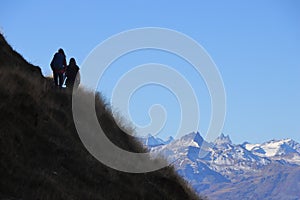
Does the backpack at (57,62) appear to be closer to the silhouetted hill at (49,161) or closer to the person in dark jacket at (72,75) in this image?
the person in dark jacket at (72,75)

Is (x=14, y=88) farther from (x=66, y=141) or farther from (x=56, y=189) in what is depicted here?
(x=56, y=189)

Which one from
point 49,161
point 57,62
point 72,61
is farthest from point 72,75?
point 49,161

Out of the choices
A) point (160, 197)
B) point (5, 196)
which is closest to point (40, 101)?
point (160, 197)

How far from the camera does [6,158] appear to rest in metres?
11.7

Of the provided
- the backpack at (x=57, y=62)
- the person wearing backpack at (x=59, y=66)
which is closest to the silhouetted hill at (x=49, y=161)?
the person wearing backpack at (x=59, y=66)

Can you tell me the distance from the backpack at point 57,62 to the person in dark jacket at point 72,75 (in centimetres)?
94

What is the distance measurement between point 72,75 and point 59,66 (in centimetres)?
128

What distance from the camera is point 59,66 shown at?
77.1 feet

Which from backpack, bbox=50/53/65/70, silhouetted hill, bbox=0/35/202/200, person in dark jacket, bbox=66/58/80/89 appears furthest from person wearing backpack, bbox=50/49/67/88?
silhouetted hill, bbox=0/35/202/200

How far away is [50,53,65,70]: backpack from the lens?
23402 millimetres

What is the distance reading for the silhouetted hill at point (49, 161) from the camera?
11578mm

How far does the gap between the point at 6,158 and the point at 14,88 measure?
341 cm

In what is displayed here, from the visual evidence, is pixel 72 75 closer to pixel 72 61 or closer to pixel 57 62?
pixel 72 61

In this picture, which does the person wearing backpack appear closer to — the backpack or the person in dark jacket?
the backpack
